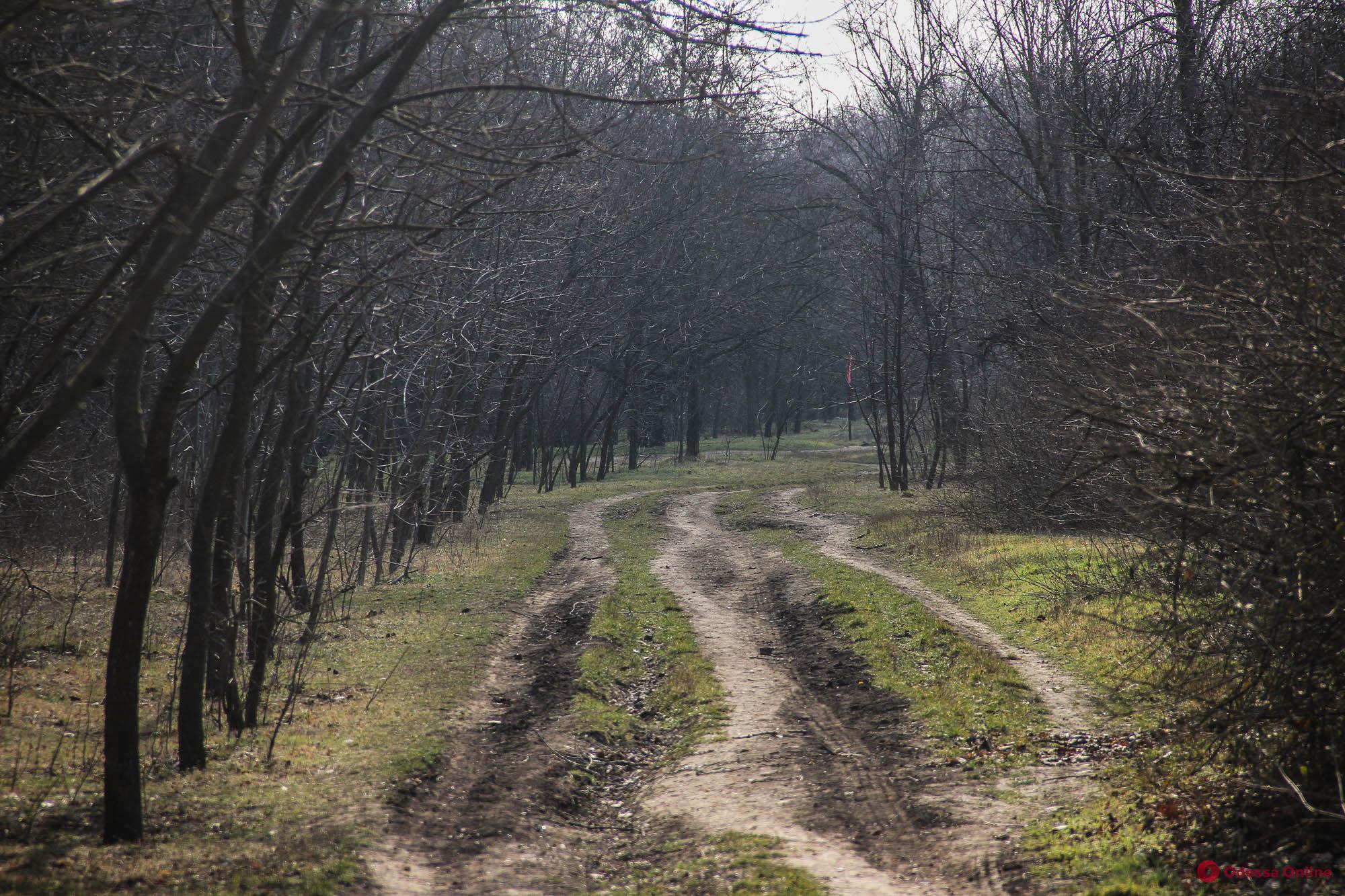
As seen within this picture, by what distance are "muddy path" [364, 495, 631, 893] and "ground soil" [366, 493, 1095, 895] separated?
2 cm

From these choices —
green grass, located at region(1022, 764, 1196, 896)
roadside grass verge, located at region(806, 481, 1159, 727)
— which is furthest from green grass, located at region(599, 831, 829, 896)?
roadside grass verge, located at region(806, 481, 1159, 727)

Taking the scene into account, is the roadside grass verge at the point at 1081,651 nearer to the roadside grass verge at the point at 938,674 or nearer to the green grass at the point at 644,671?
the roadside grass verge at the point at 938,674

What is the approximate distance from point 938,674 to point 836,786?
3.36 meters

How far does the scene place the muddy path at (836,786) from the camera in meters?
6.46

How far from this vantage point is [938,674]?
11.0 meters

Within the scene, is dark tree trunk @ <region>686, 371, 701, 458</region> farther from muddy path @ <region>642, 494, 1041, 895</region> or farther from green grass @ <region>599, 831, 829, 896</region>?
green grass @ <region>599, 831, 829, 896</region>

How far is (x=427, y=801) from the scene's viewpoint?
25.1 ft

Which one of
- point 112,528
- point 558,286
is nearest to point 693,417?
point 558,286

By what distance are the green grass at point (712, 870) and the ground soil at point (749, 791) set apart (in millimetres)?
148

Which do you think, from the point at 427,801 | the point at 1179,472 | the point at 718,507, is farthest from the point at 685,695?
the point at 718,507

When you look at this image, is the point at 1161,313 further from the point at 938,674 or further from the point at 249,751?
the point at 249,751

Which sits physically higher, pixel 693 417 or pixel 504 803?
pixel 693 417

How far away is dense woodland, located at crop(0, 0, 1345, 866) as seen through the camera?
221 inches

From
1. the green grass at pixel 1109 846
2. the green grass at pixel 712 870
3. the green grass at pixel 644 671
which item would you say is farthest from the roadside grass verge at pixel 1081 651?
the green grass at pixel 644 671
